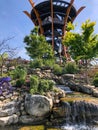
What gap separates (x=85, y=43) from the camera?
22.9m

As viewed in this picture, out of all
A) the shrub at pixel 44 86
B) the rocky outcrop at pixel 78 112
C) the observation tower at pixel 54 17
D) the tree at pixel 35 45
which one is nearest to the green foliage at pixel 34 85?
the shrub at pixel 44 86

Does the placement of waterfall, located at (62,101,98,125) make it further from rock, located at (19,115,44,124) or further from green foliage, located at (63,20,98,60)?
green foliage, located at (63,20,98,60)

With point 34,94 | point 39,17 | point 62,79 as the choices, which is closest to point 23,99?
point 34,94

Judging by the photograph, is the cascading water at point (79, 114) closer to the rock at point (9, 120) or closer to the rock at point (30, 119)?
the rock at point (30, 119)

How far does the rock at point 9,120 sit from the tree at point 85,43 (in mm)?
10856

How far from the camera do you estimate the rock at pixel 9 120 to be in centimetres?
1364

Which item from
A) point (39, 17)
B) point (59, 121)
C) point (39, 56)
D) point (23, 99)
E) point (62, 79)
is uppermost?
point (39, 17)

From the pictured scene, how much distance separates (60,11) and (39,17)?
444cm

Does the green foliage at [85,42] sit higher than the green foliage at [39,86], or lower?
higher

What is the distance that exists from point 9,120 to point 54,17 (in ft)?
114

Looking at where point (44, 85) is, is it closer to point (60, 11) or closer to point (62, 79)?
point (62, 79)

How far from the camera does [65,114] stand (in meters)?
14.6

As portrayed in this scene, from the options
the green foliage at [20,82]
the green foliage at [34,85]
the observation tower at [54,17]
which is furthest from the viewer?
the observation tower at [54,17]

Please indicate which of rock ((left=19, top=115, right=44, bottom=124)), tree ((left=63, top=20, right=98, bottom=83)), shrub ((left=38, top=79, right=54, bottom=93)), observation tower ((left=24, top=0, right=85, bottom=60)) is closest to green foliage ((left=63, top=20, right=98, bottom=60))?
tree ((left=63, top=20, right=98, bottom=83))
